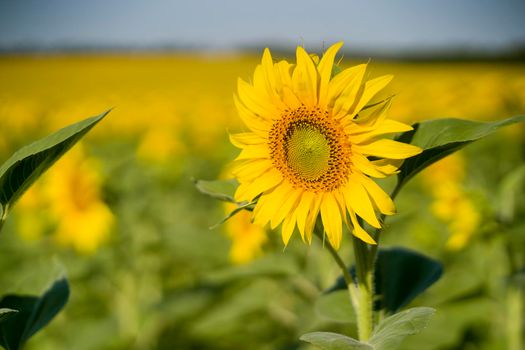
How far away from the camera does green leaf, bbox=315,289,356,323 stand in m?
1.40

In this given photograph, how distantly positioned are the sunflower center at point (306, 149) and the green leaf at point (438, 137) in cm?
17

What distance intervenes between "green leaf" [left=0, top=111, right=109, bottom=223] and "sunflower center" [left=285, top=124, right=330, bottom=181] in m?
0.41

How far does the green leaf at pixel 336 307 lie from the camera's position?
1398 mm

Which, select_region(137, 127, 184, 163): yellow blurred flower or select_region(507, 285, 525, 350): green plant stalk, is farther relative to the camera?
select_region(137, 127, 184, 163): yellow blurred flower

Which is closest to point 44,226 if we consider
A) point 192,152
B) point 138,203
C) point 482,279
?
point 138,203

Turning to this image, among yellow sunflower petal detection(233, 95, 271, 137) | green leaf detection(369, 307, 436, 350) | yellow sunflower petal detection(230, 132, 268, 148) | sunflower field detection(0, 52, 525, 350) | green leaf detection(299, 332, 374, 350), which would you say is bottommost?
sunflower field detection(0, 52, 525, 350)

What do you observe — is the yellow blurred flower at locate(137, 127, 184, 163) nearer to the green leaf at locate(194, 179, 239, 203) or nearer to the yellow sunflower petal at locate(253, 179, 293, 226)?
the green leaf at locate(194, 179, 239, 203)

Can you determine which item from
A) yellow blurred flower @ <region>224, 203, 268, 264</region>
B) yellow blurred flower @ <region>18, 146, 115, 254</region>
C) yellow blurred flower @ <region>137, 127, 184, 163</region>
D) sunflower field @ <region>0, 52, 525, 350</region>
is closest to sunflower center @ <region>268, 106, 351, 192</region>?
sunflower field @ <region>0, 52, 525, 350</region>

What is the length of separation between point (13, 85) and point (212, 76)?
854 centimetres

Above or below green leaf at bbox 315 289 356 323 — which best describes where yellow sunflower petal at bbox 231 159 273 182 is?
above

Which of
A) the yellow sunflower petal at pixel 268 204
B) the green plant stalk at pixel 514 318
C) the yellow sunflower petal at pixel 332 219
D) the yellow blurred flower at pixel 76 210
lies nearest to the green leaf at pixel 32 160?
the yellow sunflower petal at pixel 268 204

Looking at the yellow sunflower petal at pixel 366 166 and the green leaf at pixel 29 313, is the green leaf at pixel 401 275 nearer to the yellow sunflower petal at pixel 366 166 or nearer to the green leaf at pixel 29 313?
the yellow sunflower petal at pixel 366 166

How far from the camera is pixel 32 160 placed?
3.95 feet

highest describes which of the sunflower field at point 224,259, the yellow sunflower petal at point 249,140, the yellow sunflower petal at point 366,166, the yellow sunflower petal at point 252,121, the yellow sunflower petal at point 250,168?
the yellow sunflower petal at point 252,121
